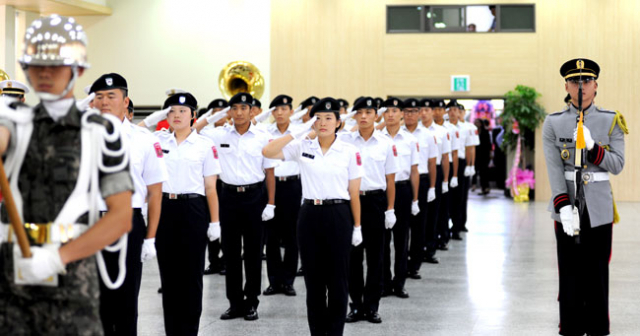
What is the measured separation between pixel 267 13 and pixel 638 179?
8.65 meters

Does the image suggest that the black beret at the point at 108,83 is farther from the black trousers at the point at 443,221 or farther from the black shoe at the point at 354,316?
the black trousers at the point at 443,221

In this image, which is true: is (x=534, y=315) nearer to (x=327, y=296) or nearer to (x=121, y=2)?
(x=327, y=296)

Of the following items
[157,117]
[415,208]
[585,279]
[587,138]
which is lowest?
[585,279]

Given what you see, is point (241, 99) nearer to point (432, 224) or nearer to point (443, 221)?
point (432, 224)

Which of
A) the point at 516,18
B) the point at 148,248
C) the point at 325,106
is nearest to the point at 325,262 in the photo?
the point at 325,106

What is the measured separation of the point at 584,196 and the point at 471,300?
2639 mm

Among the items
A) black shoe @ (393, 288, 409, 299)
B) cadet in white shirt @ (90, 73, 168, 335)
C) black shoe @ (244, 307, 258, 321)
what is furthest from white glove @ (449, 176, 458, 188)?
cadet in white shirt @ (90, 73, 168, 335)

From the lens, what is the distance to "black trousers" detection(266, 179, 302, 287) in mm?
8297

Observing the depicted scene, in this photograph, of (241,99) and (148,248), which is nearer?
(148,248)

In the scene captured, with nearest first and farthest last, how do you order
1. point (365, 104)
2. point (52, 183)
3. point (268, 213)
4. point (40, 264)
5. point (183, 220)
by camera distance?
point (40, 264)
point (52, 183)
point (183, 220)
point (365, 104)
point (268, 213)

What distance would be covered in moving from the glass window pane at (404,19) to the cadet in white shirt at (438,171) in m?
7.78

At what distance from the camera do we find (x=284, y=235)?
346 inches

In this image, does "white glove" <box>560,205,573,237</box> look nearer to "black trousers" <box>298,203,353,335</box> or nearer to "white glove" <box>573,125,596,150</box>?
"white glove" <box>573,125,596,150</box>

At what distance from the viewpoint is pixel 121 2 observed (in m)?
18.2
